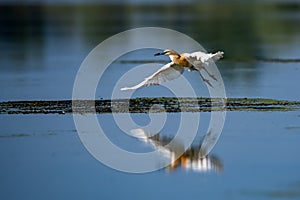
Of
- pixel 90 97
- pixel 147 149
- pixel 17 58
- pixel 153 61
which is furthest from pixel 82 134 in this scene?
pixel 17 58

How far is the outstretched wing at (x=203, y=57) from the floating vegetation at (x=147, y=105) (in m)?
0.87

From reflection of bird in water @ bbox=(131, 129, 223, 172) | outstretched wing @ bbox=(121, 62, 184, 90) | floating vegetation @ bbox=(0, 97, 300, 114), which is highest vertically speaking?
outstretched wing @ bbox=(121, 62, 184, 90)

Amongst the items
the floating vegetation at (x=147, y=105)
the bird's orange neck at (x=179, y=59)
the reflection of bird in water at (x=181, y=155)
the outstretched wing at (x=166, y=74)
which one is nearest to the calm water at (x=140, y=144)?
the reflection of bird in water at (x=181, y=155)

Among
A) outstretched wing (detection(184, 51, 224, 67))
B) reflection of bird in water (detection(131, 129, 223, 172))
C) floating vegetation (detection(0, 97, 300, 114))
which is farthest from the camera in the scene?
floating vegetation (detection(0, 97, 300, 114))

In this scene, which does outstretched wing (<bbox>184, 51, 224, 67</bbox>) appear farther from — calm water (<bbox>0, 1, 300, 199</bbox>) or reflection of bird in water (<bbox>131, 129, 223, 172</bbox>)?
reflection of bird in water (<bbox>131, 129, 223, 172</bbox>)

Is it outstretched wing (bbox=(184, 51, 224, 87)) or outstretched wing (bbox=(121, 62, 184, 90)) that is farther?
outstretched wing (bbox=(121, 62, 184, 90))

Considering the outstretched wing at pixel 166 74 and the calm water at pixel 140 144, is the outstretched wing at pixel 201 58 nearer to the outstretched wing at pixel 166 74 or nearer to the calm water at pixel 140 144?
the outstretched wing at pixel 166 74

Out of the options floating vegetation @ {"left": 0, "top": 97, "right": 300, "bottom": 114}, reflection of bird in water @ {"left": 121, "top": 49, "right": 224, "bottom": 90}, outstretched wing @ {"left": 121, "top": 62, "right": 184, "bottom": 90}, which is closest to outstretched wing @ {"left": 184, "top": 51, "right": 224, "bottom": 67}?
reflection of bird in water @ {"left": 121, "top": 49, "right": 224, "bottom": 90}

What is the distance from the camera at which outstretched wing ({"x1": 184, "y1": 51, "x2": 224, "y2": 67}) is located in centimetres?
1377

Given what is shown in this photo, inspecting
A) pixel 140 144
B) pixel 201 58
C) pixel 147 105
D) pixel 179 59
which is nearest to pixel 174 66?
pixel 179 59

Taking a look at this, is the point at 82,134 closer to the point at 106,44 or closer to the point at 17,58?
the point at 17,58

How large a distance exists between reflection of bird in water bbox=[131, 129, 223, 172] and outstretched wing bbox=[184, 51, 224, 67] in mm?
1697

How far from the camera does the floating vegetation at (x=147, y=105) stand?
1470cm

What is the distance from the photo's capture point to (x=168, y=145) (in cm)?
1228
